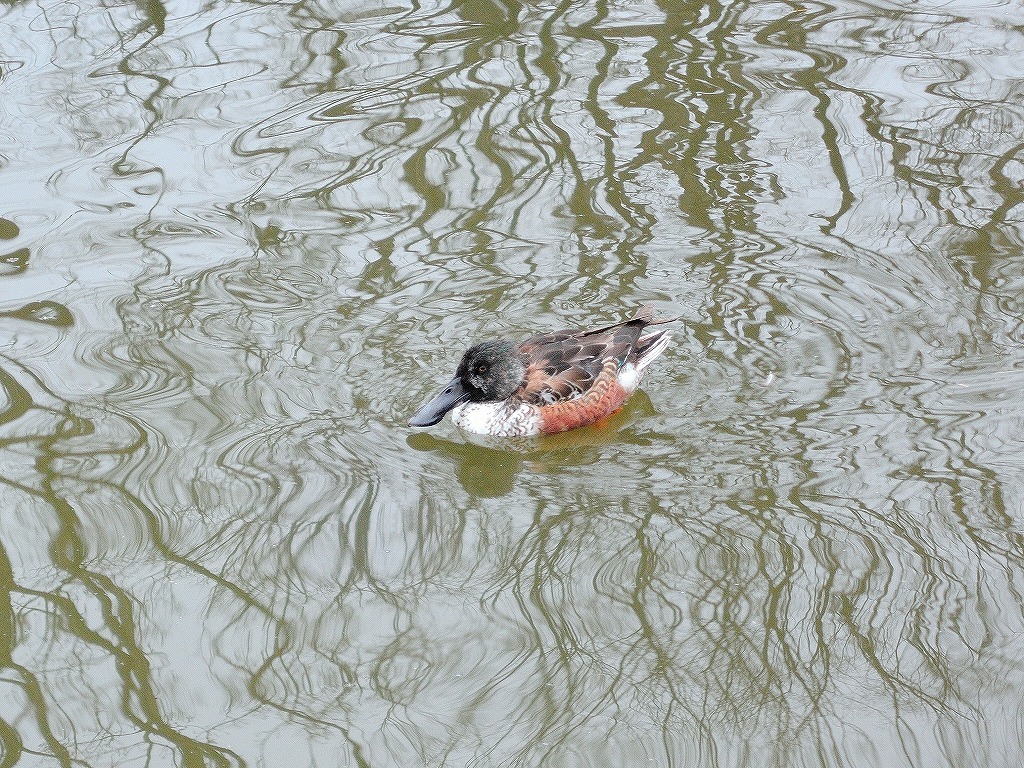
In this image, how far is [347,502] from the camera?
238 inches

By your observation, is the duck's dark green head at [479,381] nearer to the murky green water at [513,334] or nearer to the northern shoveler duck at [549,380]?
the northern shoveler duck at [549,380]

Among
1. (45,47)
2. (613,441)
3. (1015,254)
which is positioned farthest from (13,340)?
(1015,254)

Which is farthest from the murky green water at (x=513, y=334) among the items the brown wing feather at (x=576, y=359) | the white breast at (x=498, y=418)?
the brown wing feather at (x=576, y=359)

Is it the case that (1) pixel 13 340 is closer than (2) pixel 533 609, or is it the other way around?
(2) pixel 533 609

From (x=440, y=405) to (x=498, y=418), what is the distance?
0.35 meters

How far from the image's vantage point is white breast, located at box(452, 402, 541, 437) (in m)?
6.70

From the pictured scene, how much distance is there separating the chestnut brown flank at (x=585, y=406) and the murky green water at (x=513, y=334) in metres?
0.12

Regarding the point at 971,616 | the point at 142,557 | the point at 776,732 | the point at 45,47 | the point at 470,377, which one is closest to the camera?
the point at 776,732

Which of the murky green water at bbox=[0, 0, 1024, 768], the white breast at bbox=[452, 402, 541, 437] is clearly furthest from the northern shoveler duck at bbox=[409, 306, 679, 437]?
the murky green water at bbox=[0, 0, 1024, 768]

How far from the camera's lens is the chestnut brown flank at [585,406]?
6.75m

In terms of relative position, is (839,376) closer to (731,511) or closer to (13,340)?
(731,511)

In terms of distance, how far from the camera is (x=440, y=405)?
658 centimetres

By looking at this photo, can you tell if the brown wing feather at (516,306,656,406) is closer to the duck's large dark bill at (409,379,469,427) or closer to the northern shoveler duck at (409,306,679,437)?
the northern shoveler duck at (409,306,679,437)

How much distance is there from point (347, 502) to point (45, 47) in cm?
636
